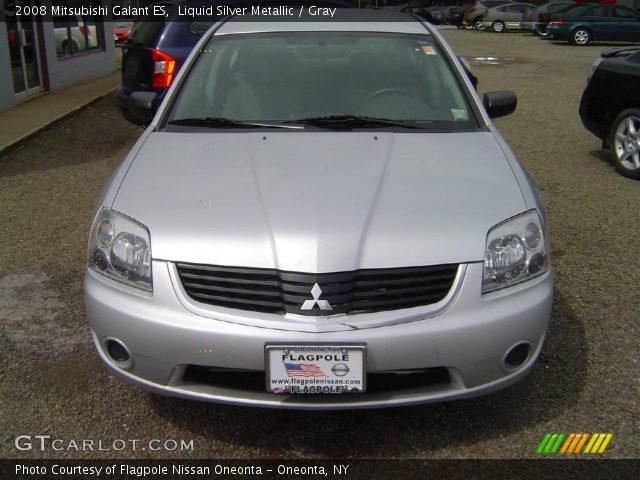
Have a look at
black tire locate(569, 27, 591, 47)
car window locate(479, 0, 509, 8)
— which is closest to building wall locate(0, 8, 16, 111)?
black tire locate(569, 27, 591, 47)

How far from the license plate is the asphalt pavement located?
0.42 metres

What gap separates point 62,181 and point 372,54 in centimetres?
394

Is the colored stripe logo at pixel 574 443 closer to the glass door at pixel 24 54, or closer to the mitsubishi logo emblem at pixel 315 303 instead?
the mitsubishi logo emblem at pixel 315 303

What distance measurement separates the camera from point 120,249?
2.61 metres

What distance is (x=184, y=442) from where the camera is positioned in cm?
269

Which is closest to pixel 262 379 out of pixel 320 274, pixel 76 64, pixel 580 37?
pixel 320 274

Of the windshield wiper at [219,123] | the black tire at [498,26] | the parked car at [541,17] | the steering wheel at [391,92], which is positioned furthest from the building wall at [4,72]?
the black tire at [498,26]

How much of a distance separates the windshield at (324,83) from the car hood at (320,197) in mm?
248

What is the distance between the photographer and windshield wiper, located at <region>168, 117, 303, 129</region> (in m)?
3.46

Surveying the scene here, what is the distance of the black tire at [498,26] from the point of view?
31906mm

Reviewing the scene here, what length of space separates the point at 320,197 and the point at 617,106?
510cm

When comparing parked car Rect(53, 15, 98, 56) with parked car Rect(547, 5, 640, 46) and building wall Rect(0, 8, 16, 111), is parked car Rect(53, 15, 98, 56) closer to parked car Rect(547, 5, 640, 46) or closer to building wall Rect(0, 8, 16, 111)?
building wall Rect(0, 8, 16, 111)

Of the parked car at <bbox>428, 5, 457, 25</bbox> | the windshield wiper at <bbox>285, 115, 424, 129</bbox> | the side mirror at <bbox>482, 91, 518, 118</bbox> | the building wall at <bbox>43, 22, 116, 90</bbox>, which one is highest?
the side mirror at <bbox>482, 91, 518, 118</bbox>

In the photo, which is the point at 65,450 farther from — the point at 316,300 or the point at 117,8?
the point at 117,8
